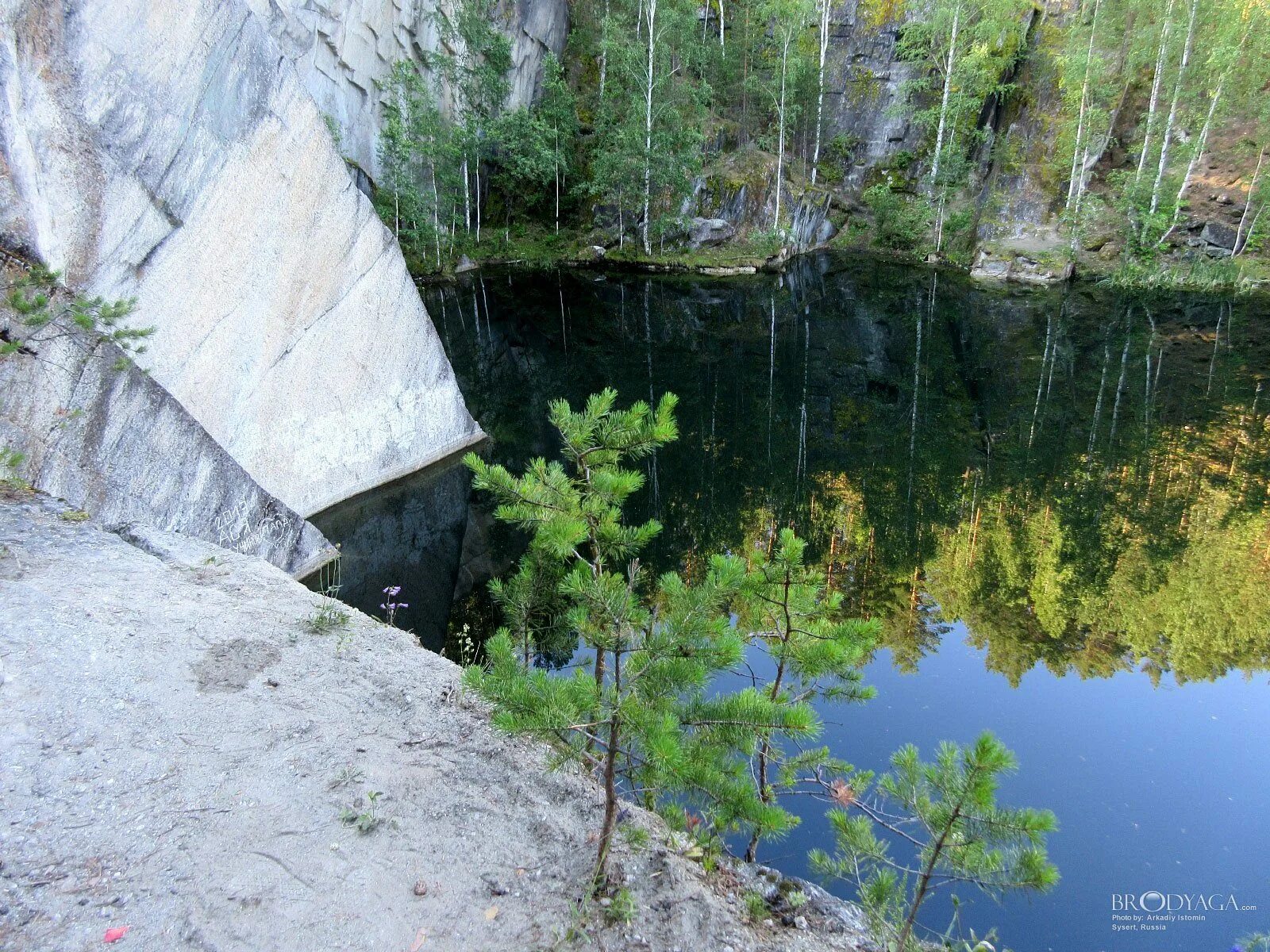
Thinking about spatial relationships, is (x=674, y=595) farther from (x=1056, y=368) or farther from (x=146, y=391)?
(x=1056, y=368)

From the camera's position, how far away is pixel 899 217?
38.3 meters

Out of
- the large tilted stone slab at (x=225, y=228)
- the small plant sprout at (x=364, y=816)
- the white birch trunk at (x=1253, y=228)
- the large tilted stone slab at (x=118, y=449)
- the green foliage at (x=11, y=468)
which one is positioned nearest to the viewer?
the small plant sprout at (x=364, y=816)

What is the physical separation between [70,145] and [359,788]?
8297 mm

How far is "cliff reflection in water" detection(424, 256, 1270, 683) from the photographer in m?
10.5

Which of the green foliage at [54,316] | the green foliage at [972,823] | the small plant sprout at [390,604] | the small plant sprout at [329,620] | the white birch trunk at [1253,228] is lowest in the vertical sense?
the small plant sprout at [390,604]

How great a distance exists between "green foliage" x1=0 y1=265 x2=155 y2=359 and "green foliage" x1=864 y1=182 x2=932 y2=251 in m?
36.5

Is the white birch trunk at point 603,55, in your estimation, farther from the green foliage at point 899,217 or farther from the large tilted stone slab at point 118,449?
the large tilted stone slab at point 118,449

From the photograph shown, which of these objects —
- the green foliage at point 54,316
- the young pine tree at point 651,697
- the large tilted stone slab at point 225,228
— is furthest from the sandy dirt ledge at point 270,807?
the large tilted stone slab at point 225,228

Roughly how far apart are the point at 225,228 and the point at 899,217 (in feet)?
114

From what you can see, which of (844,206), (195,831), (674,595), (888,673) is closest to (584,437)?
(674,595)

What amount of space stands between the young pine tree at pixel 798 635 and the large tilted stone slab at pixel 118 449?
6.87m

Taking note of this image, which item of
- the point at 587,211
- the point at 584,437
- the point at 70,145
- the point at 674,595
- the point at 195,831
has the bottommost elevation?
the point at 195,831

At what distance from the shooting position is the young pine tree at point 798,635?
4832 millimetres

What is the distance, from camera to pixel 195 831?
418 cm
